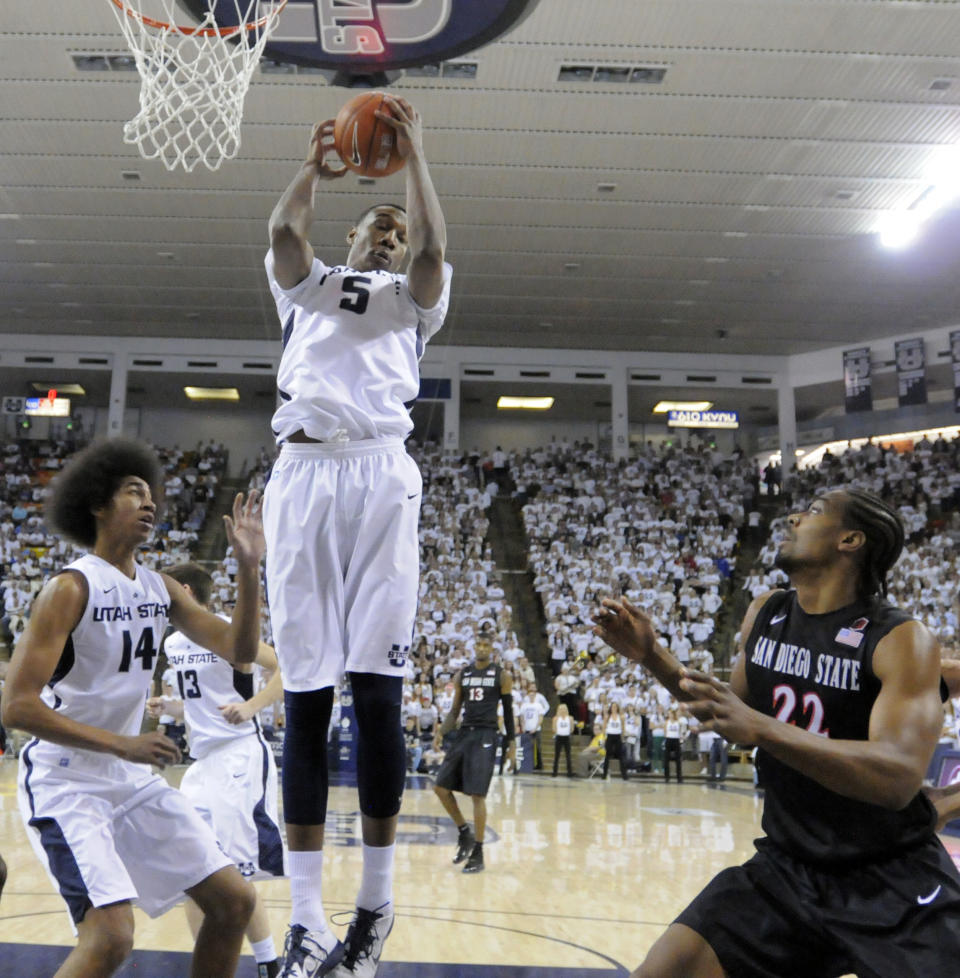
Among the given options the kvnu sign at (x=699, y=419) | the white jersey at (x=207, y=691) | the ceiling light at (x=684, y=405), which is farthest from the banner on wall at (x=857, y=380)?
the white jersey at (x=207, y=691)

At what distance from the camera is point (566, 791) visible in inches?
567

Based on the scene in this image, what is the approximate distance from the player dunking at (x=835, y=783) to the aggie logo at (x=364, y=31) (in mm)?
7299

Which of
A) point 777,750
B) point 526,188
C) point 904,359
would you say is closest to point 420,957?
point 777,750

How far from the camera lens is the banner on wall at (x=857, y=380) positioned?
2683 centimetres

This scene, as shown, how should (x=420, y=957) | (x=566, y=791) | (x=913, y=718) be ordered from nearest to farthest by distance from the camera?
(x=913, y=718), (x=420, y=957), (x=566, y=791)

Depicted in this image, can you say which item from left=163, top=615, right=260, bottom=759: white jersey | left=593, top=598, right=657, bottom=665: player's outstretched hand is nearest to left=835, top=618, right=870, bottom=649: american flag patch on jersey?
left=593, top=598, right=657, bottom=665: player's outstretched hand

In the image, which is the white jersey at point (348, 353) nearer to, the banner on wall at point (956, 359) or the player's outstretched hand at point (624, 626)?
the player's outstretched hand at point (624, 626)

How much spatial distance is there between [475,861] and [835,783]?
6.29 meters

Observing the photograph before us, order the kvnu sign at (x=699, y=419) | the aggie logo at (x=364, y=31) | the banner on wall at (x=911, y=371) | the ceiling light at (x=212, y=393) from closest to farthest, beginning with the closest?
the aggie logo at (x=364, y=31)
the banner on wall at (x=911, y=371)
the ceiling light at (x=212, y=393)
the kvnu sign at (x=699, y=419)

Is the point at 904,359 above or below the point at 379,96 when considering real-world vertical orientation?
above

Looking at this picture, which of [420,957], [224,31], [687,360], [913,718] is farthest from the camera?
[687,360]

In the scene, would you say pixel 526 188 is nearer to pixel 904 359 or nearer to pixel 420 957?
pixel 904 359

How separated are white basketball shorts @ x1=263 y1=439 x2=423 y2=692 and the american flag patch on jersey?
4.24 feet

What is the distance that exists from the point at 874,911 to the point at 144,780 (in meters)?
2.35
